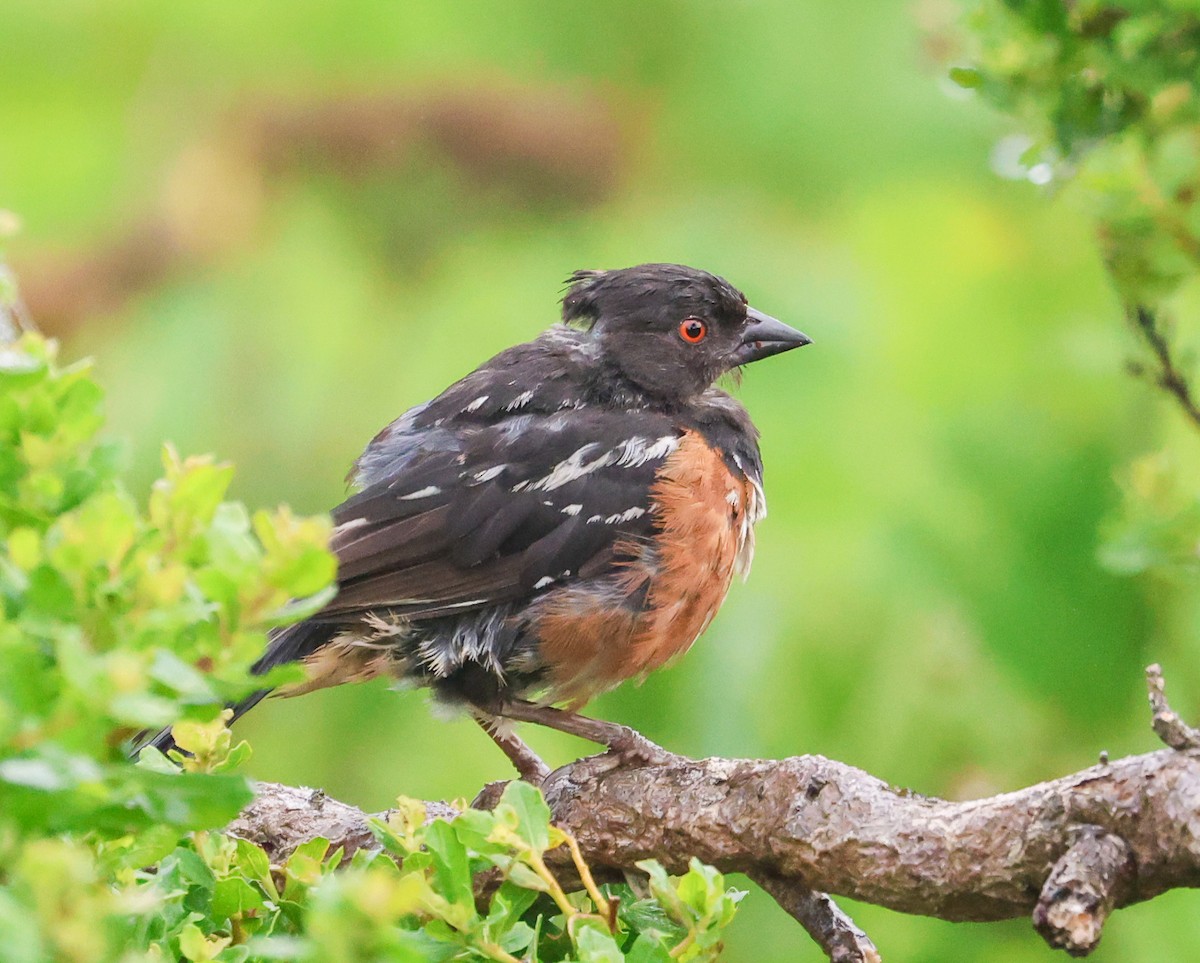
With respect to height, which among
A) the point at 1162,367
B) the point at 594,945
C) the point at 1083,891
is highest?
the point at 1162,367

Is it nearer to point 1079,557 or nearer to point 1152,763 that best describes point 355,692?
point 1079,557

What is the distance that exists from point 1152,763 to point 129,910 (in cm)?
93

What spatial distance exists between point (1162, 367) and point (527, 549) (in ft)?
3.44

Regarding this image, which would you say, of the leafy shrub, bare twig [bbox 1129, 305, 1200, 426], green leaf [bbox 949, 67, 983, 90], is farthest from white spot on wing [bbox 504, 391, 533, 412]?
the leafy shrub

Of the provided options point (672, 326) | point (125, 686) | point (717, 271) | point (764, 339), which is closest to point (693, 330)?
point (672, 326)

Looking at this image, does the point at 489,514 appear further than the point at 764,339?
No

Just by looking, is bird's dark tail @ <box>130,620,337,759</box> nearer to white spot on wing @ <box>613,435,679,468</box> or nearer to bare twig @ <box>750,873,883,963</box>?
white spot on wing @ <box>613,435,679,468</box>

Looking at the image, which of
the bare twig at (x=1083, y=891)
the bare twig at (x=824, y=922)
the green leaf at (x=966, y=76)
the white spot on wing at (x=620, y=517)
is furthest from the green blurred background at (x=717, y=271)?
the bare twig at (x=1083, y=891)

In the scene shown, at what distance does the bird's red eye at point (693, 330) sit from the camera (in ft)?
9.16

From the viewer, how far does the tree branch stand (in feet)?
4.28

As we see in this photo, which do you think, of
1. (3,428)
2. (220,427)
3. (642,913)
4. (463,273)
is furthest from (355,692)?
(3,428)

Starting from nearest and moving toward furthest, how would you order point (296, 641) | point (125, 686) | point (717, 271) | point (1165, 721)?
point (125, 686) → point (1165, 721) → point (296, 641) → point (717, 271)

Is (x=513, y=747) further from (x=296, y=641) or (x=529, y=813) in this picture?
(x=529, y=813)

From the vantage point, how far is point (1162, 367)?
2203 millimetres
